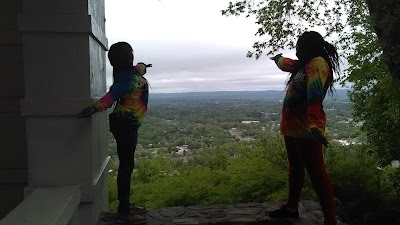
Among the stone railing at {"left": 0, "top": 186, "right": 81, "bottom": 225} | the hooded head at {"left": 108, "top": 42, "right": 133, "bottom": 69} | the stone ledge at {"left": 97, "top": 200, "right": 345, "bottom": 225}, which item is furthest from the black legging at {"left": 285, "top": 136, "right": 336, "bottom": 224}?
the stone railing at {"left": 0, "top": 186, "right": 81, "bottom": 225}

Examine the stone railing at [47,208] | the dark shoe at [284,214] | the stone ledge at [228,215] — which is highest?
the stone railing at [47,208]

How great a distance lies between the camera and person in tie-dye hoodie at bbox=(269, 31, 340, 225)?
3.54 metres

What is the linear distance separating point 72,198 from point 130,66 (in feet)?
4.44

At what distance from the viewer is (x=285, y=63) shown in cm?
417

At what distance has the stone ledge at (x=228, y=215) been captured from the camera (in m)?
4.29

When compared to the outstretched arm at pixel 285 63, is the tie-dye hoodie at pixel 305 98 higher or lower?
lower

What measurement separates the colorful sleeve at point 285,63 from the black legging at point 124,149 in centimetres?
161

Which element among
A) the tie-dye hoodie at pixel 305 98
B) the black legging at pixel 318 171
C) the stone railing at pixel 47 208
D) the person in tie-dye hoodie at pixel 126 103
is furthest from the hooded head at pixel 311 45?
the stone railing at pixel 47 208

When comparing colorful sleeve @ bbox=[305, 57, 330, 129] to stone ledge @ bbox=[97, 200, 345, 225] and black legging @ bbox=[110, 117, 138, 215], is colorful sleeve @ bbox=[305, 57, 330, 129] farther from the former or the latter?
black legging @ bbox=[110, 117, 138, 215]

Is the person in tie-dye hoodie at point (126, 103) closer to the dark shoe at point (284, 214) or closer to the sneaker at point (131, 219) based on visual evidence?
the sneaker at point (131, 219)

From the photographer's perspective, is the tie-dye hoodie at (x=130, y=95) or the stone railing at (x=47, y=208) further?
the tie-dye hoodie at (x=130, y=95)

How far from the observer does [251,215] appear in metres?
4.54

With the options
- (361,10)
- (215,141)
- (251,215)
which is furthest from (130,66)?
(215,141)

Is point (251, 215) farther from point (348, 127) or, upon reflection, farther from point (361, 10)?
point (348, 127)
